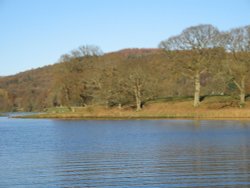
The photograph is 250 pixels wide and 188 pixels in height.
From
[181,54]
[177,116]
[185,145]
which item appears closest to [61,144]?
[185,145]

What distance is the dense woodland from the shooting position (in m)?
57.8

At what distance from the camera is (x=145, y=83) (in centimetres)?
6388

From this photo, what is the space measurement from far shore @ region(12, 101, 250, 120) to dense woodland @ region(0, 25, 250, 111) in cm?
146

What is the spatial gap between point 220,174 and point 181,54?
145 ft

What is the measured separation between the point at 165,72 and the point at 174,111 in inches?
233

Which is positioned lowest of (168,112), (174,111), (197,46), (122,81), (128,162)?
(128,162)

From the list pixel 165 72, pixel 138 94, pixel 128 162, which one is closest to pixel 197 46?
pixel 165 72

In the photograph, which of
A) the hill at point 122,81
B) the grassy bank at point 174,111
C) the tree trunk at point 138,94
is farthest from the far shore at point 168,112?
the hill at point 122,81

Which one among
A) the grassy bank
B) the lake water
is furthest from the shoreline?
the lake water

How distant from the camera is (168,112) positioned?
60.1m

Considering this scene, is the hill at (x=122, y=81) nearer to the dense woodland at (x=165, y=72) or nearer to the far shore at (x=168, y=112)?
the dense woodland at (x=165, y=72)

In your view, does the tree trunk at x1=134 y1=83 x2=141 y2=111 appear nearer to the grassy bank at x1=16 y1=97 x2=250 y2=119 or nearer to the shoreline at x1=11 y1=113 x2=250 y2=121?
the grassy bank at x1=16 y1=97 x2=250 y2=119

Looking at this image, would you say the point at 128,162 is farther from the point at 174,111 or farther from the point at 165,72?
the point at 165,72

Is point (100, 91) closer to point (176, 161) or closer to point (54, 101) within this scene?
point (54, 101)
